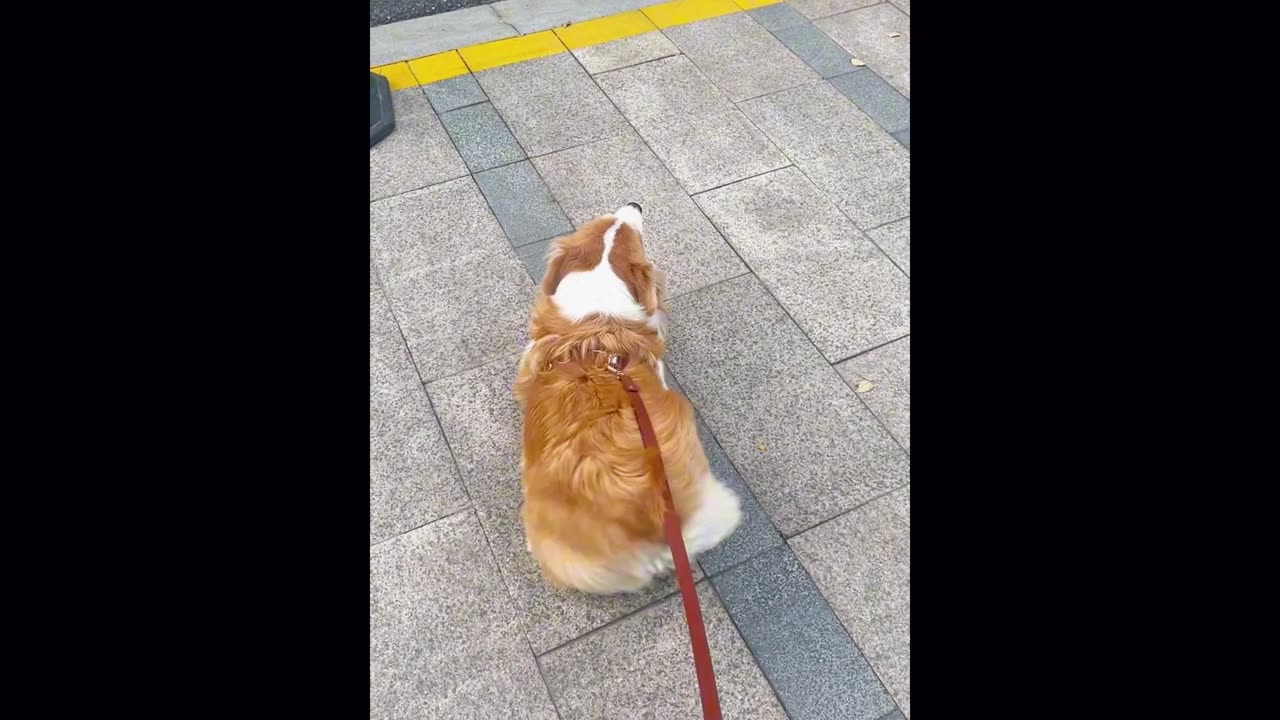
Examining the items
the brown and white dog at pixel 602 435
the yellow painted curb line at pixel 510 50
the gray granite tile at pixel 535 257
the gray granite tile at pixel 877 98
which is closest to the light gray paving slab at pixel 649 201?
the gray granite tile at pixel 535 257

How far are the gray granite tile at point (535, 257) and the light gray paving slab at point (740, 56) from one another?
1.64m

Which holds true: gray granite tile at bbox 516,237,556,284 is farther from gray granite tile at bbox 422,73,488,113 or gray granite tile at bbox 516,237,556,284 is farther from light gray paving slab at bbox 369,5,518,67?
light gray paving slab at bbox 369,5,518,67

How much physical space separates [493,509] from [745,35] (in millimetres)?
3667

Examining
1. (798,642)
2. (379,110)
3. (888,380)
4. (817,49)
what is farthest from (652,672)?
(817,49)

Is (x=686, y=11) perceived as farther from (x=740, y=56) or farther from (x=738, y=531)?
(x=738, y=531)

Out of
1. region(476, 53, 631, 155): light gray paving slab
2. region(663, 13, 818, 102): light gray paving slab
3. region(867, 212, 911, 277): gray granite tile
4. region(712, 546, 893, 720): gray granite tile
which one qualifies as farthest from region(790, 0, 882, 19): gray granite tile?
region(712, 546, 893, 720): gray granite tile

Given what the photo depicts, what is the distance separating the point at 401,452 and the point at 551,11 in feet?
12.1

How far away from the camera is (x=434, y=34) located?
208 inches

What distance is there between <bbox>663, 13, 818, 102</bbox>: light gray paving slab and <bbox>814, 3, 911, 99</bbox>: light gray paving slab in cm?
40

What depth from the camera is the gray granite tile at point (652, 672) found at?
2422 mm

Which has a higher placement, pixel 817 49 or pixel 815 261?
pixel 817 49

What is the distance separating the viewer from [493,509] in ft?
9.45

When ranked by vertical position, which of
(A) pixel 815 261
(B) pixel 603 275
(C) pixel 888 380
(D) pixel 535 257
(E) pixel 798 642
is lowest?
(E) pixel 798 642

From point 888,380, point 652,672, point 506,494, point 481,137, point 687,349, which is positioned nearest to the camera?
point 652,672
